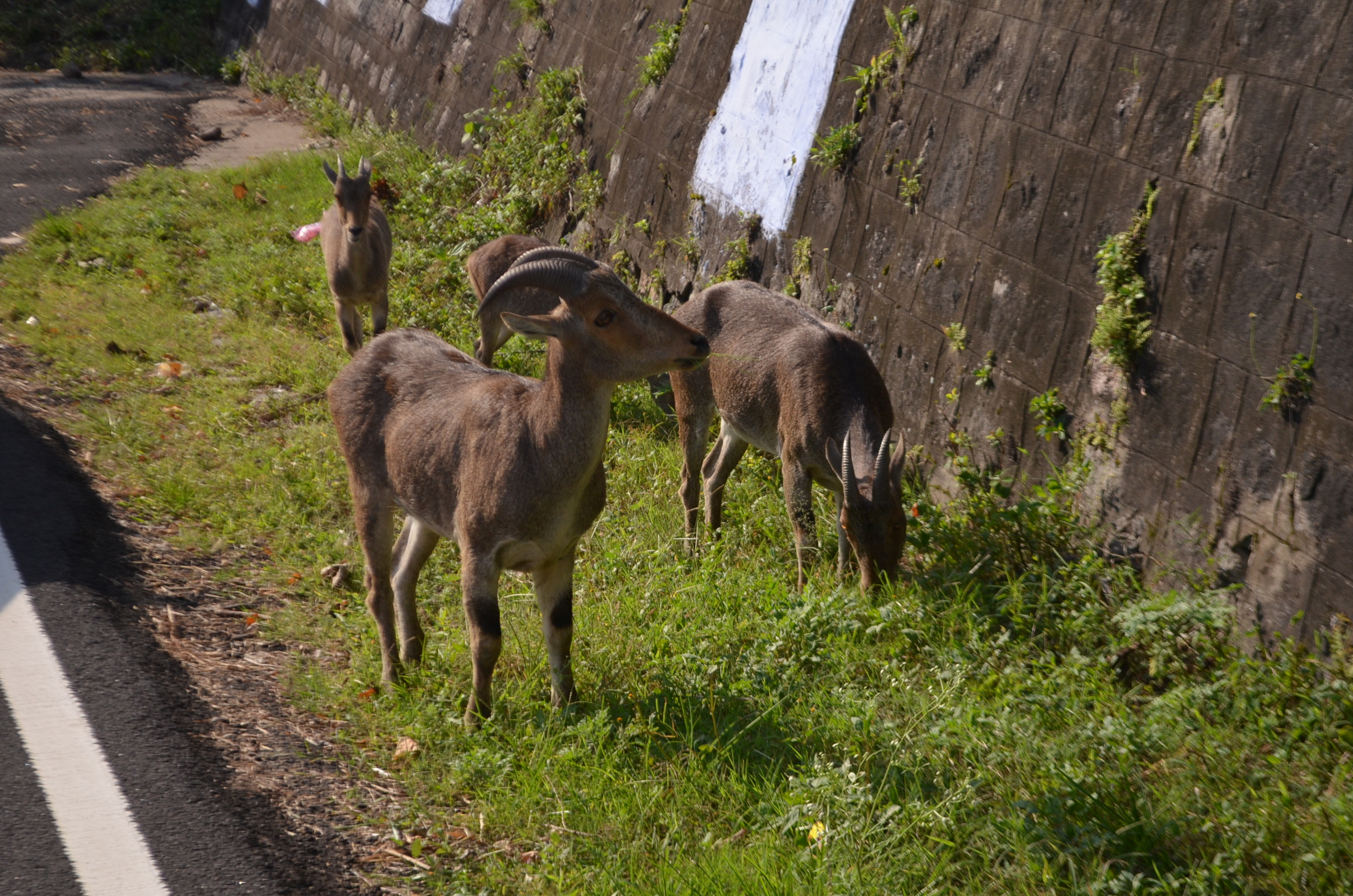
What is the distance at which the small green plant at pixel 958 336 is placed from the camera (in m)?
7.27

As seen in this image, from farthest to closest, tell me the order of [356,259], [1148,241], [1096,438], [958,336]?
[356,259], [958,336], [1096,438], [1148,241]

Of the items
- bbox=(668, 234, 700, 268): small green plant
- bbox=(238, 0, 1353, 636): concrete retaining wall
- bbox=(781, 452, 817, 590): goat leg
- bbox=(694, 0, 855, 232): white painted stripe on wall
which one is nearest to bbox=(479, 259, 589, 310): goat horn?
bbox=(781, 452, 817, 590): goat leg

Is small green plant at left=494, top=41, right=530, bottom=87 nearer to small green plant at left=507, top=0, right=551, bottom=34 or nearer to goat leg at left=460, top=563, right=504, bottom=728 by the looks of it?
small green plant at left=507, top=0, right=551, bottom=34

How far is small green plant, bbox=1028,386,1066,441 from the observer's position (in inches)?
259

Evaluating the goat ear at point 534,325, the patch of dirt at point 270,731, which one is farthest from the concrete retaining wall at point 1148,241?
the patch of dirt at point 270,731

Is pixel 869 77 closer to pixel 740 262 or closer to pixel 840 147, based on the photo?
pixel 840 147

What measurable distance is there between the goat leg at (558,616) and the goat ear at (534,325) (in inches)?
44.1

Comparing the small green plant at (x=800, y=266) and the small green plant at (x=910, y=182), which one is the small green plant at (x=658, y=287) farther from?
the small green plant at (x=910, y=182)

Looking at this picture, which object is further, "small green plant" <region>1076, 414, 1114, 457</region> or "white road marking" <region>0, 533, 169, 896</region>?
"small green plant" <region>1076, 414, 1114, 457</region>

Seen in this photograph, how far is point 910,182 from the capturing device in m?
7.80

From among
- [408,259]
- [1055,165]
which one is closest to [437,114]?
[408,259]

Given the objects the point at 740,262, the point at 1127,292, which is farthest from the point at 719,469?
the point at 1127,292

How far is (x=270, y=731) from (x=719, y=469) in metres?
3.68

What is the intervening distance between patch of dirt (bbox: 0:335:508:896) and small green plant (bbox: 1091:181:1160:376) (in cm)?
413
